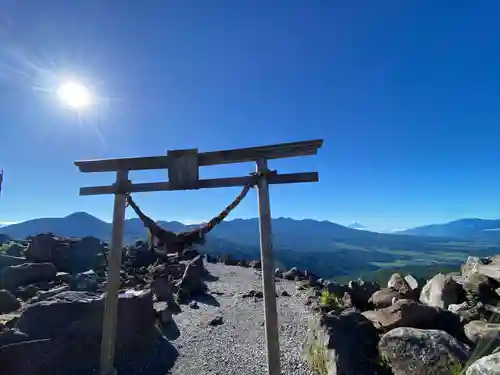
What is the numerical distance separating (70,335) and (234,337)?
549 centimetres

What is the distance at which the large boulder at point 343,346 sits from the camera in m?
6.77

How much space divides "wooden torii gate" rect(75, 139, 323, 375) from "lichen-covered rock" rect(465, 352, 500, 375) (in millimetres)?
3049

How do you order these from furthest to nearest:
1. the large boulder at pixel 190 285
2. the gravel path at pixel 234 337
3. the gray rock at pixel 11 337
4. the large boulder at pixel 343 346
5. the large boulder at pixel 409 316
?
the large boulder at pixel 190 285
the gravel path at pixel 234 337
the gray rock at pixel 11 337
the large boulder at pixel 409 316
the large boulder at pixel 343 346

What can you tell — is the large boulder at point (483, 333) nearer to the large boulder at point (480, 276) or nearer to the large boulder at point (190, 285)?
the large boulder at point (480, 276)

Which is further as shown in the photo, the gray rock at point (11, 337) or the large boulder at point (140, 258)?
the large boulder at point (140, 258)

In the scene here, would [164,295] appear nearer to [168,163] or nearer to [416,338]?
[168,163]

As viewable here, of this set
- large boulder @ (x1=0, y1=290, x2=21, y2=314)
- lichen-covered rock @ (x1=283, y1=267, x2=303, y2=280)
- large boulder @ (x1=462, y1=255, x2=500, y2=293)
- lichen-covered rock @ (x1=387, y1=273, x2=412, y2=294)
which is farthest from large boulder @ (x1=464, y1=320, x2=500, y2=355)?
lichen-covered rock @ (x1=283, y1=267, x2=303, y2=280)

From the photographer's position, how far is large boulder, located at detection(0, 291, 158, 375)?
7875mm

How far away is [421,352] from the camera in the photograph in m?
6.21

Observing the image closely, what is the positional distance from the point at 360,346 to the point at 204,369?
4.45 meters

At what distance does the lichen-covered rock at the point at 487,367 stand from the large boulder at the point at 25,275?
2372 cm

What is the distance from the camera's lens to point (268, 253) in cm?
614

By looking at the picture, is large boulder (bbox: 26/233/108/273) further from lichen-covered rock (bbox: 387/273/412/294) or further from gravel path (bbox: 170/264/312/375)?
lichen-covered rock (bbox: 387/273/412/294)

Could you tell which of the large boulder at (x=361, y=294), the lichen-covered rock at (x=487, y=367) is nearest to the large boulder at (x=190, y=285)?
the large boulder at (x=361, y=294)
